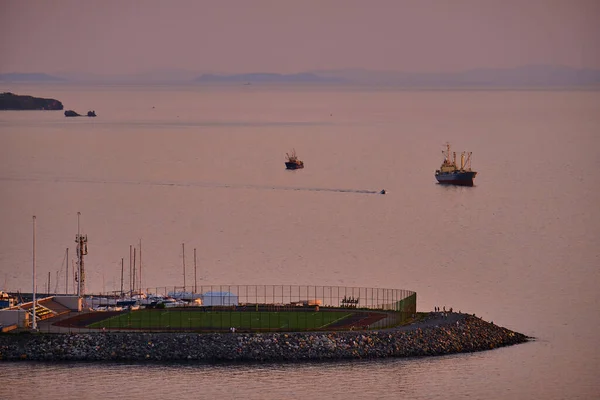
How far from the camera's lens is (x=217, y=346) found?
80.8 meters

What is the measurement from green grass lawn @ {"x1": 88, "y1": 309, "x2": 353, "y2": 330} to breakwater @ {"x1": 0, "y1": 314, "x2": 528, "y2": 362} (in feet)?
7.42

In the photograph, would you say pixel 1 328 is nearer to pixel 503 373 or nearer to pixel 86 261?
pixel 503 373

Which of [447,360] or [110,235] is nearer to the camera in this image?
[447,360]

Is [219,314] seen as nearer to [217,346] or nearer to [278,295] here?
[217,346]

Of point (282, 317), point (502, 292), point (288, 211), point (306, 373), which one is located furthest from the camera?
point (288, 211)

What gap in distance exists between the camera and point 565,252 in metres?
131

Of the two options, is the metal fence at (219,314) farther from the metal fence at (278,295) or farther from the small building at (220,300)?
the metal fence at (278,295)

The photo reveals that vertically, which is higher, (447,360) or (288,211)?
(288,211)

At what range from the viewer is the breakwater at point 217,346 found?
80.5 m

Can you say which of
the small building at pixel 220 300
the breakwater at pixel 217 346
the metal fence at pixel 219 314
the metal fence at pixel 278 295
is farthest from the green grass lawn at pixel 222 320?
the metal fence at pixel 278 295

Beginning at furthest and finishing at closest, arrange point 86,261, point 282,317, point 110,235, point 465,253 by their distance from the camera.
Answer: point 110,235, point 465,253, point 86,261, point 282,317

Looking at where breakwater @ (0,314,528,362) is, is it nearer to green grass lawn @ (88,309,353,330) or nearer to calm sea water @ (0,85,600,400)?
calm sea water @ (0,85,600,400)

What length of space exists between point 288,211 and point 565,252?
3910 cm

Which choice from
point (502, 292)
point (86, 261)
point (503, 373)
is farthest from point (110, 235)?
point (503, 373)
